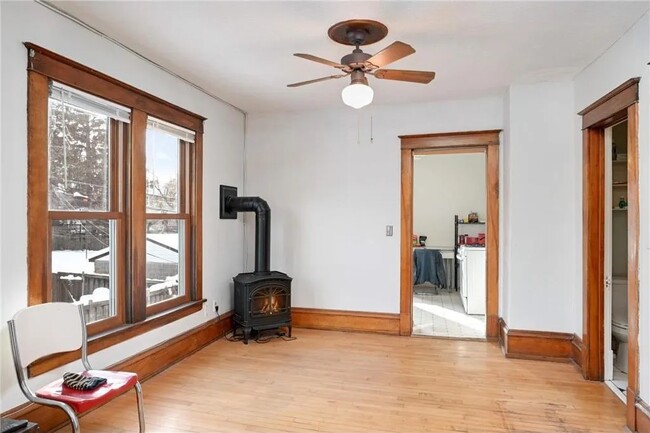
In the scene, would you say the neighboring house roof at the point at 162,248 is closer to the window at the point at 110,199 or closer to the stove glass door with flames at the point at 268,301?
the window at the point at 110,199

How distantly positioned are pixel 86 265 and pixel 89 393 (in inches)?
41.5

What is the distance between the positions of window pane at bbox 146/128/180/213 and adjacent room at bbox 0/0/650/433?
1.0 inches

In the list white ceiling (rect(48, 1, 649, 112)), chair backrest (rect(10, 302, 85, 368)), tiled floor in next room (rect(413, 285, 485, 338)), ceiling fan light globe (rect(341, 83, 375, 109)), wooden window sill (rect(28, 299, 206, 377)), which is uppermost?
white ceiling (rect(48, 1, 649, 112))

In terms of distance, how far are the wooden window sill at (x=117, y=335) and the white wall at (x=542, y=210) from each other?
122 inches

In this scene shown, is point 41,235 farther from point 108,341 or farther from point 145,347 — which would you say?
point 145,347

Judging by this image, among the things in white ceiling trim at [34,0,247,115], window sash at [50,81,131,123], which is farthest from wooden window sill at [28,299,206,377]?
white ceiling trim at [34,0,247,115]

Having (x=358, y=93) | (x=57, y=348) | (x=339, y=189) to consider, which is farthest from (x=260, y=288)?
(x=358, y=93)

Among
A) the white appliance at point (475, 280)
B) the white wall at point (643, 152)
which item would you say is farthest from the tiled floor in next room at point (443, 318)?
the white wall at point (643, 152)

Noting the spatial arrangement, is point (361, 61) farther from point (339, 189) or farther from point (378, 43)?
point (339, 189)

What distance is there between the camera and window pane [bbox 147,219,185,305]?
3459 mm

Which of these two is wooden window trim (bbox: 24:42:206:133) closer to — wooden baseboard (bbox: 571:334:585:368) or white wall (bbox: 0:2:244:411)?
white wall (bbox: 0:2:244:411)

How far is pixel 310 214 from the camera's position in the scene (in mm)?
4746

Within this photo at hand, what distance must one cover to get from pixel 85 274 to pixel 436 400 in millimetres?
2672

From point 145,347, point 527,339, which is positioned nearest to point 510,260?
point 527,339
